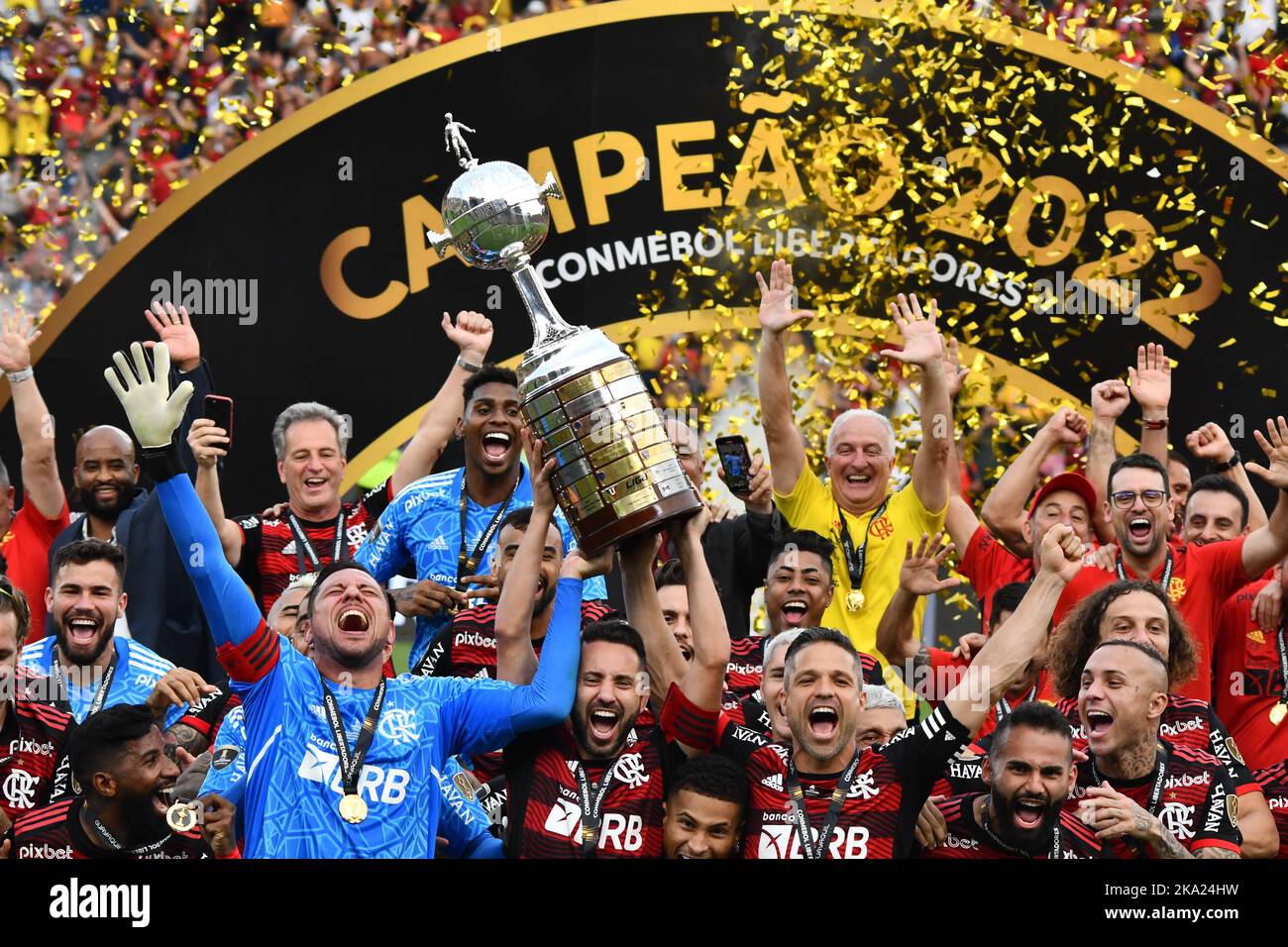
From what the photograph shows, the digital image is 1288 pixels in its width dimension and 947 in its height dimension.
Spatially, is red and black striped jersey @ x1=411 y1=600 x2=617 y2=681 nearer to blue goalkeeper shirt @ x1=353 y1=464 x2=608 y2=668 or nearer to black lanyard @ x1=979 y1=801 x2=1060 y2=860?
blue goalkeeper shirt @ x1=353 y1=464 x2=608 y2=668

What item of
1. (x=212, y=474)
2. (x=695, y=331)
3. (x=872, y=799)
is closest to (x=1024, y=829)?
(x=872, y=799)

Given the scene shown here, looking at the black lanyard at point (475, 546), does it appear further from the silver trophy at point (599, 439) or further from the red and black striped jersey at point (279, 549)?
the silver trophy at point (599, 439)

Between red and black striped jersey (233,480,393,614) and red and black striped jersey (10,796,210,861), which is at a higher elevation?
red and black striped jersey (233,480,393,614)

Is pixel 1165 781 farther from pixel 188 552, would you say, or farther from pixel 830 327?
pixel 830 327

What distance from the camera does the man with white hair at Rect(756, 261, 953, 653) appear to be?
22.6 feet

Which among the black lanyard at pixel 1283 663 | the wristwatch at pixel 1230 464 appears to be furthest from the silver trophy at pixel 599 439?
the wristwatch at pixel 1230 464

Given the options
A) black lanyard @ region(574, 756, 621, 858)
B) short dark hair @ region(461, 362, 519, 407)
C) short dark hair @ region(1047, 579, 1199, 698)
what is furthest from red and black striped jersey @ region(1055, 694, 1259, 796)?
short dark hair @ region(461, 362, 519, 407)

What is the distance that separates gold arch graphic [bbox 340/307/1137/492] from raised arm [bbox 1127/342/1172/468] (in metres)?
0.96

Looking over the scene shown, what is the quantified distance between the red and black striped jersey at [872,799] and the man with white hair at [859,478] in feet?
4.78

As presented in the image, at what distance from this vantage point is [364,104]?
8.82 metres

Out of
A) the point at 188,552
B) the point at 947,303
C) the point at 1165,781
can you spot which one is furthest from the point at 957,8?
the point at 188,552

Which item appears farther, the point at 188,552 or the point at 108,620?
the point at 108,620
